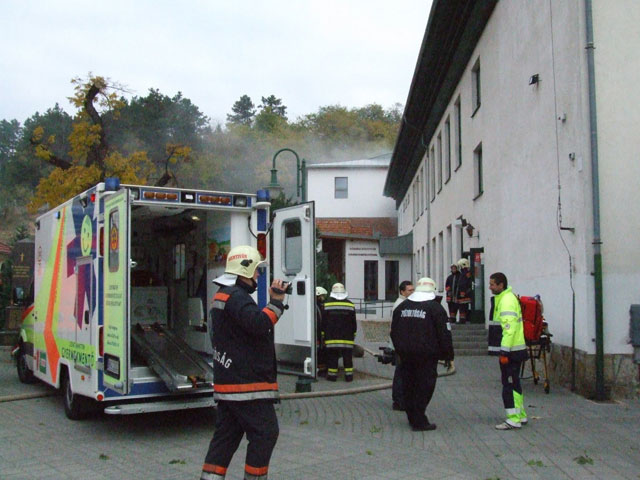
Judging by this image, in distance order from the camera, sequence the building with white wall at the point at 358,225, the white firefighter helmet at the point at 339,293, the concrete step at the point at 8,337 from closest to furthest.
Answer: the white firefighter helmet at the point at 339,293 < the concrete step at the point at 8,337 < the building with white wall at the point at 358,225

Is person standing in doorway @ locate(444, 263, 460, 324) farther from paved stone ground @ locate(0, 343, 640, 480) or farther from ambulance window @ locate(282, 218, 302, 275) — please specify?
ambulance window @ locate(282, 218, 302, 275)

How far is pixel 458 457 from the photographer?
6.95 meters

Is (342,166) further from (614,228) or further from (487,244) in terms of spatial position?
(614,228)

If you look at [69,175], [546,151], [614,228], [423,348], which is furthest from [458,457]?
[69,175]

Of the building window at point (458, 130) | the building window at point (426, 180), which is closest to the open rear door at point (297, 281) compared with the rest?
the building window at point (458, 130)

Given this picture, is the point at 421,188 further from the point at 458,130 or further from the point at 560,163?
the point at 560,163

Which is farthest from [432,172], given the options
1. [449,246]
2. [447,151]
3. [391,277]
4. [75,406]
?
[75,406]

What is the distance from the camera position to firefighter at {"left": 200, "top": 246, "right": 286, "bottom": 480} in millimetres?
4844

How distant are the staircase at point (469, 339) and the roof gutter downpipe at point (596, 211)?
6113 mm

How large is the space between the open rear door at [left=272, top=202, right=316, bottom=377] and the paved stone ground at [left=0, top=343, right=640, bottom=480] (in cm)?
68

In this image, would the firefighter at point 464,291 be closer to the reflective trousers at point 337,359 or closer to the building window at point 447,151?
the reflective trousers at point 337,359

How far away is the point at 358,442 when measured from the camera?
7582 millimetres

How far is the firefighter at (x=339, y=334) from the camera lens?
473 inches

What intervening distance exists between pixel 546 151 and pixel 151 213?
657 cm
